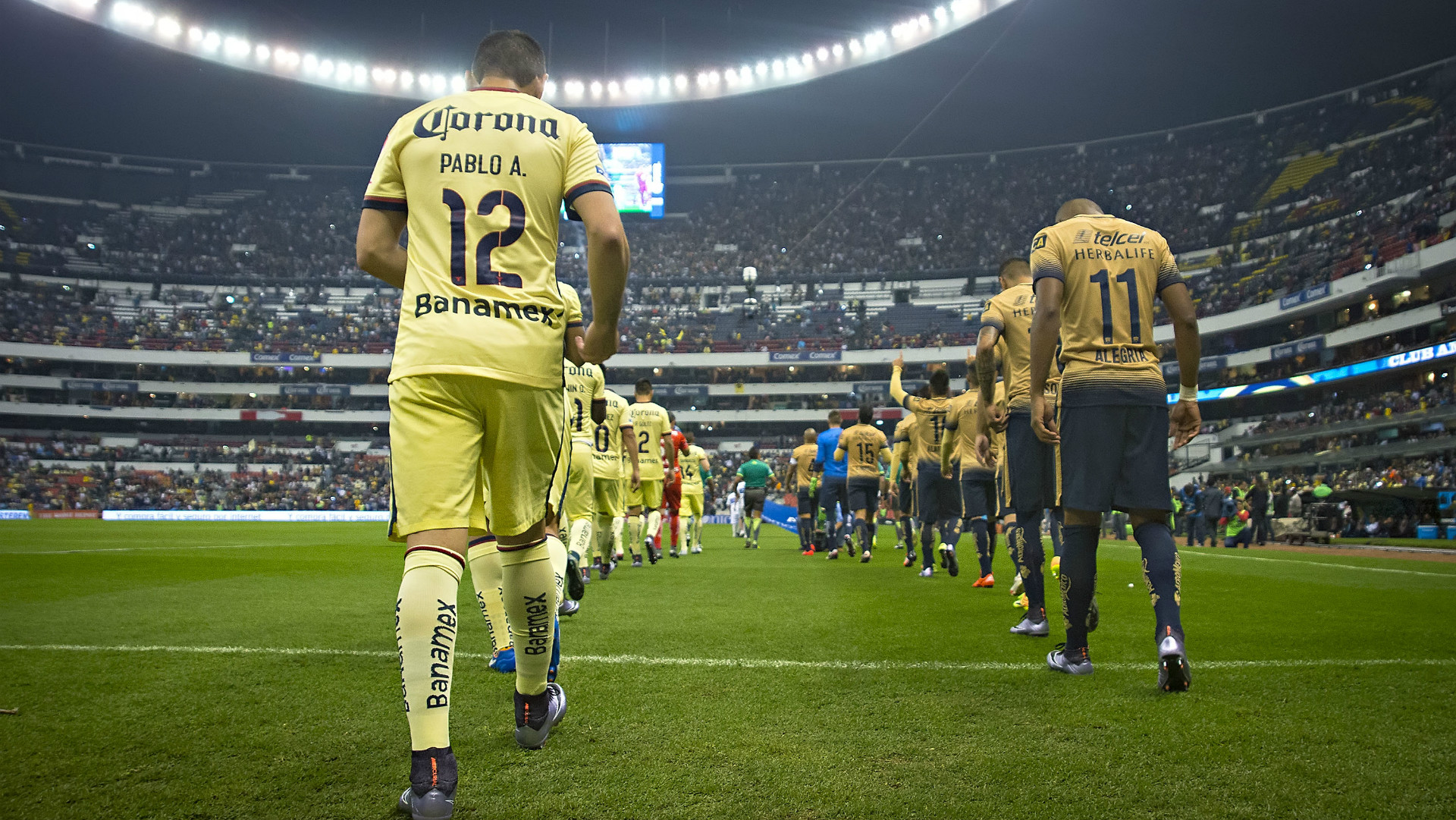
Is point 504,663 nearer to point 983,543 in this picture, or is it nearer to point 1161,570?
point 1161,570

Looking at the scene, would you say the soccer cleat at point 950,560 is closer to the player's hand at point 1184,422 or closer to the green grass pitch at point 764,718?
the green grass pitch at point 764,718

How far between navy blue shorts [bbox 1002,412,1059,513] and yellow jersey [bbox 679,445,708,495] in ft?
34.5

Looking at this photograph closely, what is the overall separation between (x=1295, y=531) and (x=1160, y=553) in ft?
69.8

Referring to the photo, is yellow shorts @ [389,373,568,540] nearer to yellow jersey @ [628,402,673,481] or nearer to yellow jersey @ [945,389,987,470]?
yellow jersey @ [945,389,987,470]

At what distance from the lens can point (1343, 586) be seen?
870cm

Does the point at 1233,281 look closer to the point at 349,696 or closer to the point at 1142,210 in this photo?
the point at 1142,210

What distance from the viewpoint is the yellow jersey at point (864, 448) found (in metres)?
12.5

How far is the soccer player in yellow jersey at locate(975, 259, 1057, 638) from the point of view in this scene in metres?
5.48

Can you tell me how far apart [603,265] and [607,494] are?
6781 millimetres

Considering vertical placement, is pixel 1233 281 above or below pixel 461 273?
above

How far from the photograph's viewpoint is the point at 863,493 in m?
13.0

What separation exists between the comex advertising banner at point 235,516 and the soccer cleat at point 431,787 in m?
40.3

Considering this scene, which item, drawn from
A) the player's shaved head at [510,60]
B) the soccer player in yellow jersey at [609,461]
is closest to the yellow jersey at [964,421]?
the soccer player in yellow jersey at [609,461]

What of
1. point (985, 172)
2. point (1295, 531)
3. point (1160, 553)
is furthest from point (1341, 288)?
point (1160, 553)
